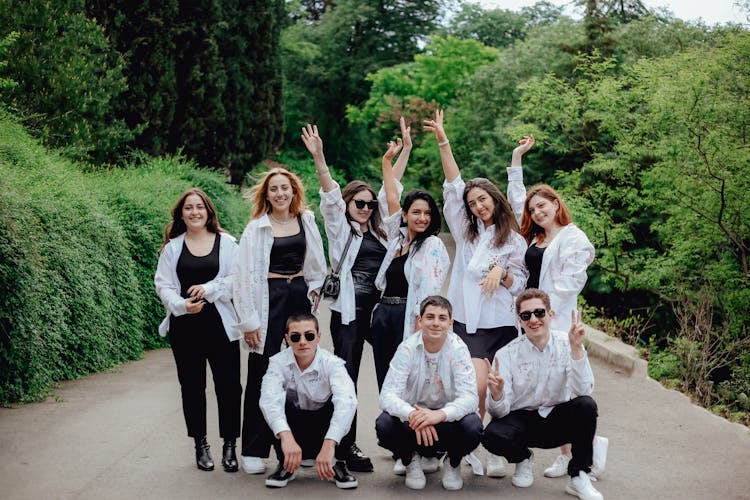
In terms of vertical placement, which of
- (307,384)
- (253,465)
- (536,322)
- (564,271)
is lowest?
(253,465)

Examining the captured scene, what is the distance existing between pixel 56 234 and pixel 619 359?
7338 mm

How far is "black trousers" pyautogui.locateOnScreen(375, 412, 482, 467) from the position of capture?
5871mm

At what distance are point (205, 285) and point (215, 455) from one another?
147 centimetres

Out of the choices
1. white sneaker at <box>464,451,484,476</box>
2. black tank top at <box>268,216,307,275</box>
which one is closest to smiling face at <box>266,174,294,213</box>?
black tank top at <box>268,216,307,275</box>

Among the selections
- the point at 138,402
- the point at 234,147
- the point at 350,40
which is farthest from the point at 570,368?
the point at 350,40

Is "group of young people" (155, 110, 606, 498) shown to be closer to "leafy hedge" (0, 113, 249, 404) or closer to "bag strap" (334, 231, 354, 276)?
"bag strap" (334, 231, 354, 276)

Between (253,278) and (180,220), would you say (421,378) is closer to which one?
(253,278)

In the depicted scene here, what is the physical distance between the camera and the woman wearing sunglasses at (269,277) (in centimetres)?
641

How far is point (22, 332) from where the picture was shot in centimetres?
813

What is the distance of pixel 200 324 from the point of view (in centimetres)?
654

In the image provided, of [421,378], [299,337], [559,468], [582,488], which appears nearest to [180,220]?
[299,337]

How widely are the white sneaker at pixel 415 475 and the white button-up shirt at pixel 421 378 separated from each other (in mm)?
360

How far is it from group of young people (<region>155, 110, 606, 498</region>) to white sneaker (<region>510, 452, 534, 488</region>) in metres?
0.02

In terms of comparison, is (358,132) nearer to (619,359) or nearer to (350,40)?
(350,40)
